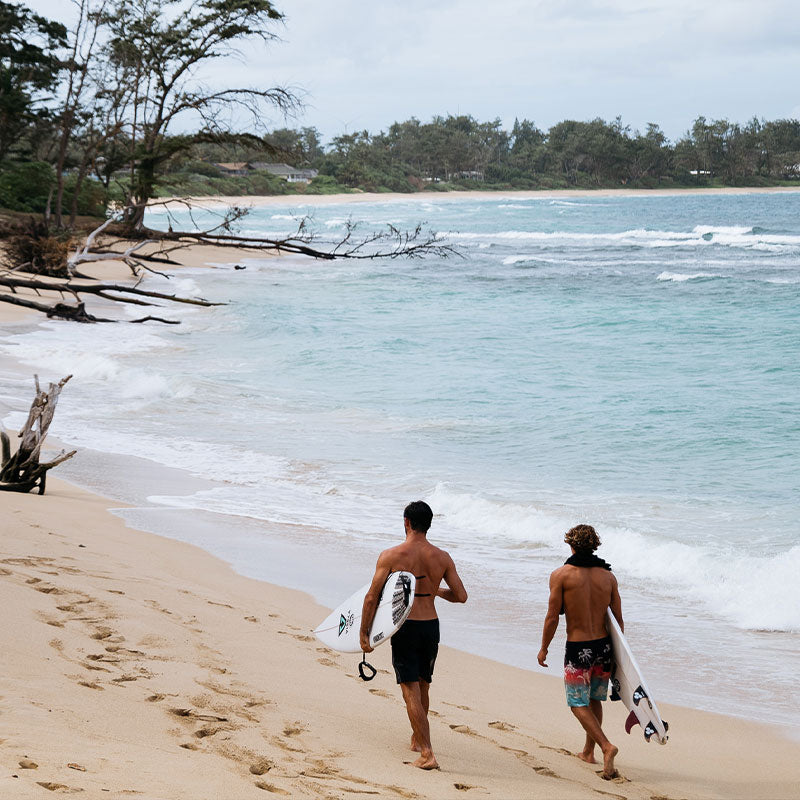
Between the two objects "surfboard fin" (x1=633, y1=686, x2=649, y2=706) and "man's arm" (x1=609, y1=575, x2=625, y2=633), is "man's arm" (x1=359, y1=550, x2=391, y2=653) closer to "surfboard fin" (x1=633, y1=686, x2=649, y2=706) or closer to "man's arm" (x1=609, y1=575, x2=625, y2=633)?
"man's arm" (x1=609, y1=575, x2=625, y2=633)

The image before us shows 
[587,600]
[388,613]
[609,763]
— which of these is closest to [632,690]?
[609,763]

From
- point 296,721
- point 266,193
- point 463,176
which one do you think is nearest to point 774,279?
point 296,721

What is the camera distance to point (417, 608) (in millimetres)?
4520

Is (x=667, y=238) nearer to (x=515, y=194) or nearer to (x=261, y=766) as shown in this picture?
(x=261, y=766)

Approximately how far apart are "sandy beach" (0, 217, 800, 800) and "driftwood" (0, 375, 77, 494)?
6.89 feet

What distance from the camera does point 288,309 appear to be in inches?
1107

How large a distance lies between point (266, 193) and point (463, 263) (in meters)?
63.7

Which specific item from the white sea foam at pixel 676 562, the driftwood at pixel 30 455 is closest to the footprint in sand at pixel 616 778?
the white sea foam at pixel 676 562

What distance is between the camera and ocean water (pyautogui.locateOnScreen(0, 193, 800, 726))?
751 centimetres

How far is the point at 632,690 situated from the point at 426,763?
108 centimetres

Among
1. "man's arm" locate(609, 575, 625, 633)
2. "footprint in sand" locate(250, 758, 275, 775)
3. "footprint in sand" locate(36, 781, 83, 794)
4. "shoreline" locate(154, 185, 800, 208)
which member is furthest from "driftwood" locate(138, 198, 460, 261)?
"shoreline" locate(154, 185, 800, 208)

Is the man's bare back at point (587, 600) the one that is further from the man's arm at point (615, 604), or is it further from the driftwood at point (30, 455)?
the driftwood at point (30, 455)

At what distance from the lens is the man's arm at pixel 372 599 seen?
4.53m

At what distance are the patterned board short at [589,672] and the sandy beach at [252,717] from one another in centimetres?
34
